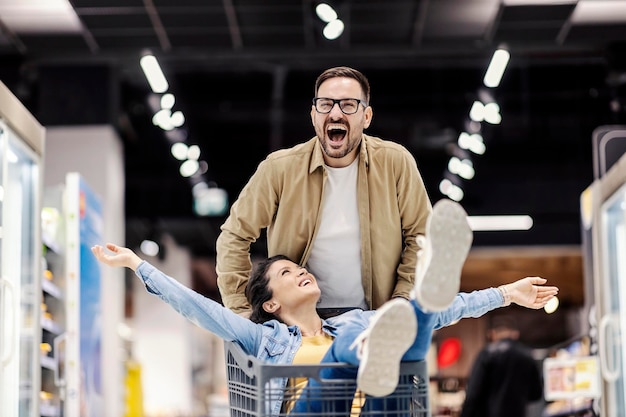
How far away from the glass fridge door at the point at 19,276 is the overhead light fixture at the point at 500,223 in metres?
10.8

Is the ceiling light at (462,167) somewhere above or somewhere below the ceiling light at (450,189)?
below

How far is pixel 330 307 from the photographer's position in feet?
11.5

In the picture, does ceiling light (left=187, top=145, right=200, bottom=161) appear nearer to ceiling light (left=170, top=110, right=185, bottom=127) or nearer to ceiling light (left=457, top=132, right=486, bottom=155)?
ceiling light (left=170, top=110, right=185, bottom=127)

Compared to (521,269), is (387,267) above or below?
below

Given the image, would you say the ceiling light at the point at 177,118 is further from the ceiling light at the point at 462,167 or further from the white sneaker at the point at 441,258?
the white sneaker at the point at 441,258

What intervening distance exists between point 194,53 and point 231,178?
522 cm

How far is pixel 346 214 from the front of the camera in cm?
345

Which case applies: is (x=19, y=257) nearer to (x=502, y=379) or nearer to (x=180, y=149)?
(x=502, y=379)

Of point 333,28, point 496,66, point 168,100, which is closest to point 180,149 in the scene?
point 168,100

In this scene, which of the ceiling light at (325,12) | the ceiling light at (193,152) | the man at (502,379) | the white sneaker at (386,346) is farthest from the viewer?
the ceiling light at (193,152)

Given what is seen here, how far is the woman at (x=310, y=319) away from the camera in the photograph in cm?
244

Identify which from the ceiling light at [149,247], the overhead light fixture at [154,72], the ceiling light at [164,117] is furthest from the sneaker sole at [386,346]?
the ceiling light at [149,247]

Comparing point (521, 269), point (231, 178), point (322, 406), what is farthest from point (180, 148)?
point (322, 406)

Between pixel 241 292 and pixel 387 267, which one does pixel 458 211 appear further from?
pixel 241 292
